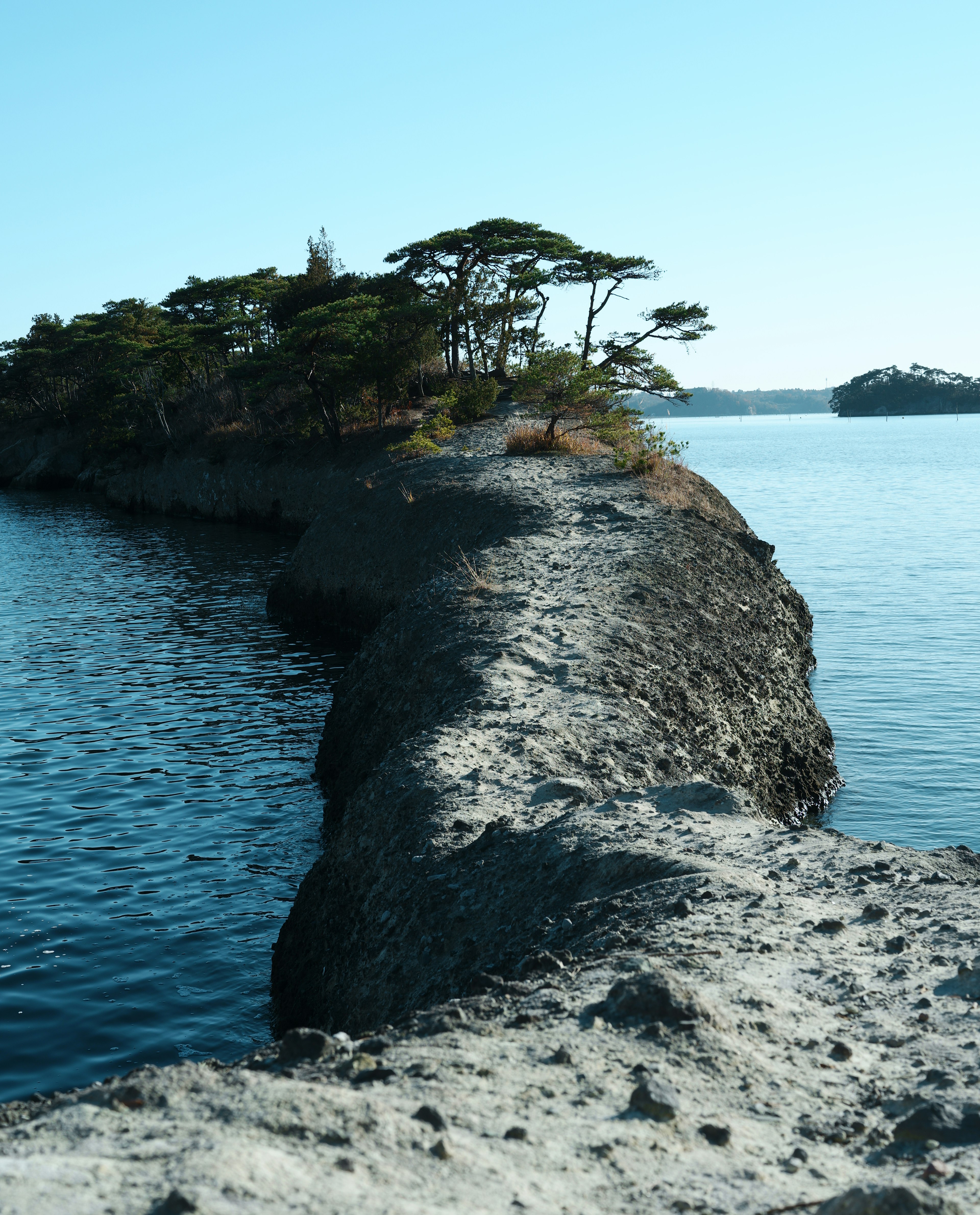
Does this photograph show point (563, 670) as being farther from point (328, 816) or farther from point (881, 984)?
point (881, 984)

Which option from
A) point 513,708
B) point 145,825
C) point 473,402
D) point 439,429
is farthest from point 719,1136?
point 473,402

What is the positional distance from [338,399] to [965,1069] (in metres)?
51.4

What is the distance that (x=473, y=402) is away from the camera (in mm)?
46594

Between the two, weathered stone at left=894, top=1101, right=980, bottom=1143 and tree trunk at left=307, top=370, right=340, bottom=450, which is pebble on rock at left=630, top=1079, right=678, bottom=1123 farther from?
tree trunk at left=307, top=370, right=340, bottom=450

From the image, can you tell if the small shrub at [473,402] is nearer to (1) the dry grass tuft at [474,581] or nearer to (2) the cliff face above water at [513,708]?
(2) the cliff face above water at [513,708]

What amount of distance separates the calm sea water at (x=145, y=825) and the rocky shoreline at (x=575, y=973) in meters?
1.04

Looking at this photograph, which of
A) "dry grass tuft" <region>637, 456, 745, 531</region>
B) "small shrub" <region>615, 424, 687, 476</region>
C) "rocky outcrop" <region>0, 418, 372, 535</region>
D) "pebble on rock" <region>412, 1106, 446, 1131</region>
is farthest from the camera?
"rocky outcrop" <region>0, 418, 372, 535</region>

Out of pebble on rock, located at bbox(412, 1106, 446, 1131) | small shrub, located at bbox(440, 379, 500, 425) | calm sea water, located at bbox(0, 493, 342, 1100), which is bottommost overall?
calm sea water, located at bbox(0, 493, 342, 1100)

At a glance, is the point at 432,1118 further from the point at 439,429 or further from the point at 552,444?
the point at 439,429

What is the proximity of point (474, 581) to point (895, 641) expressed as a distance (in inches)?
607

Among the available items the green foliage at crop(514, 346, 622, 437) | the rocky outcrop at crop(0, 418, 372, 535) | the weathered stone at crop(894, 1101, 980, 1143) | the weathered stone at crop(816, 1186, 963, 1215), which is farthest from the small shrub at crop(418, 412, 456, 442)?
the weathered stone at crop(816, 1186, 963, 1215)

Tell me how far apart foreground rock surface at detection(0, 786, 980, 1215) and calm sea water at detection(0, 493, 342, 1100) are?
5353 mm

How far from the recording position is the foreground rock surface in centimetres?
460

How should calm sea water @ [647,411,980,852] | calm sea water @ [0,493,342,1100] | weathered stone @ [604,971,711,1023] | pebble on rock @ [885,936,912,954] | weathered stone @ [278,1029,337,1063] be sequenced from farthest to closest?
calm sea water @ [647,411,980,852], calm sea water @ [0,493,342,1100], pebble on rock @ [885,936,912,954], weathered stone @ [604,971,711,1023], weathered stone @ [278,1029,337,1063]
